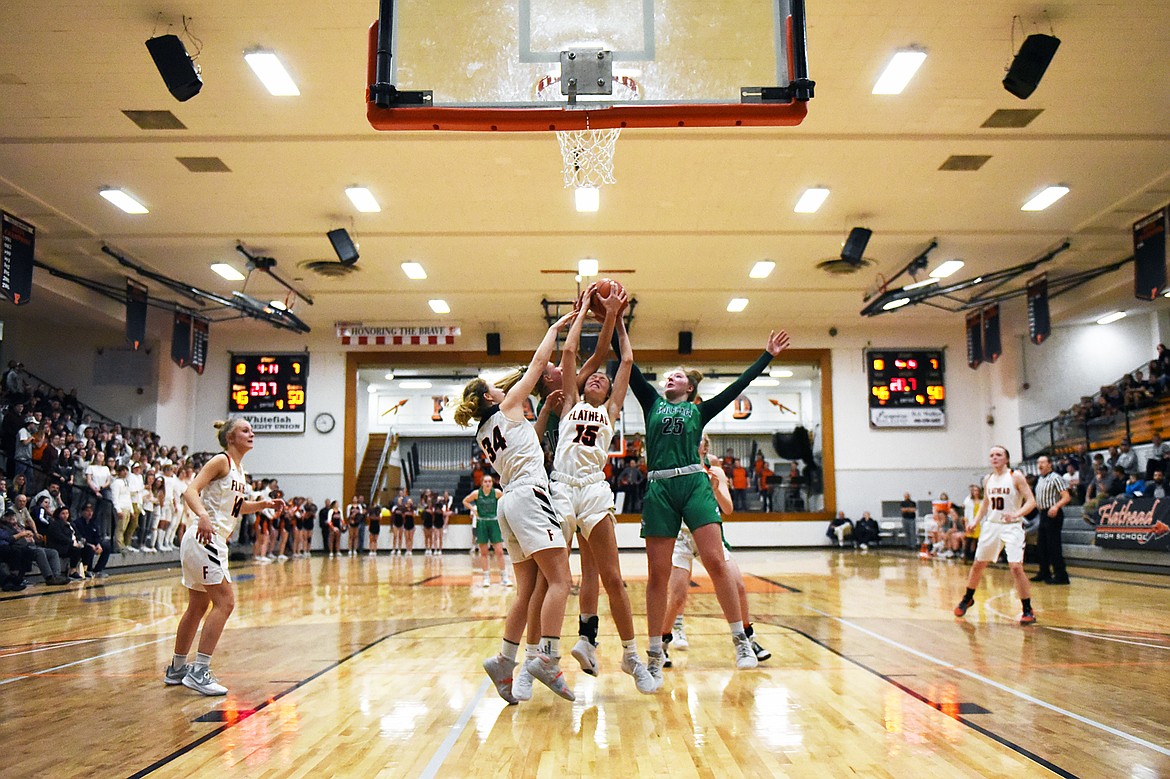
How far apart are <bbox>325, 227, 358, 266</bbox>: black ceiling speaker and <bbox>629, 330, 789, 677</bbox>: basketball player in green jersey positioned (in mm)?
11113

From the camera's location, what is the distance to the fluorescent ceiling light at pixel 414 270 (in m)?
18.2

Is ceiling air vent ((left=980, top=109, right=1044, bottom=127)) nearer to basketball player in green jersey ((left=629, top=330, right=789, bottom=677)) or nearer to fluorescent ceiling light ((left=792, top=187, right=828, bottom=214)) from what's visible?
fluorescent ceiling light ((left=792, top=187, right=828, bottom=214))

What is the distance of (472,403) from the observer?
5.02 metres

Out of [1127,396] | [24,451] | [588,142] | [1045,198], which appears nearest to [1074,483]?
[1127,396]

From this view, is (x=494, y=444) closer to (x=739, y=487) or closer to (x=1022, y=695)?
(x=1022, y=695)

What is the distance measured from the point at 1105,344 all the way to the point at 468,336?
17290 millimetres

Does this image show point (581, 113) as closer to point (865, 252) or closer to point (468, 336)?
point (865, 252)

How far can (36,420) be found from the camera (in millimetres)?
17125

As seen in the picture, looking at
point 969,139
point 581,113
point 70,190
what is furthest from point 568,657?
point 70,190

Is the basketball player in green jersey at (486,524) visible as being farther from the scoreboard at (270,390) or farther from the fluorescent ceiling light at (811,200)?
the scoreboard at (270,390)

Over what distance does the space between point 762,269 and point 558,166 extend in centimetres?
722

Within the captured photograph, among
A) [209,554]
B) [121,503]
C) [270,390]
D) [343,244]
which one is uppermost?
[343,244]

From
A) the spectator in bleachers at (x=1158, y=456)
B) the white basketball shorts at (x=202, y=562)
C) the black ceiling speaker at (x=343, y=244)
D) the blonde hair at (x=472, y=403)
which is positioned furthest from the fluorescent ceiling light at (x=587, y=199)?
the spectator in bleachers at (x=1158, y=456)

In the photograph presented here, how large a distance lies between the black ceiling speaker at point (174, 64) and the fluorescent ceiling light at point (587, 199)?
609cm
